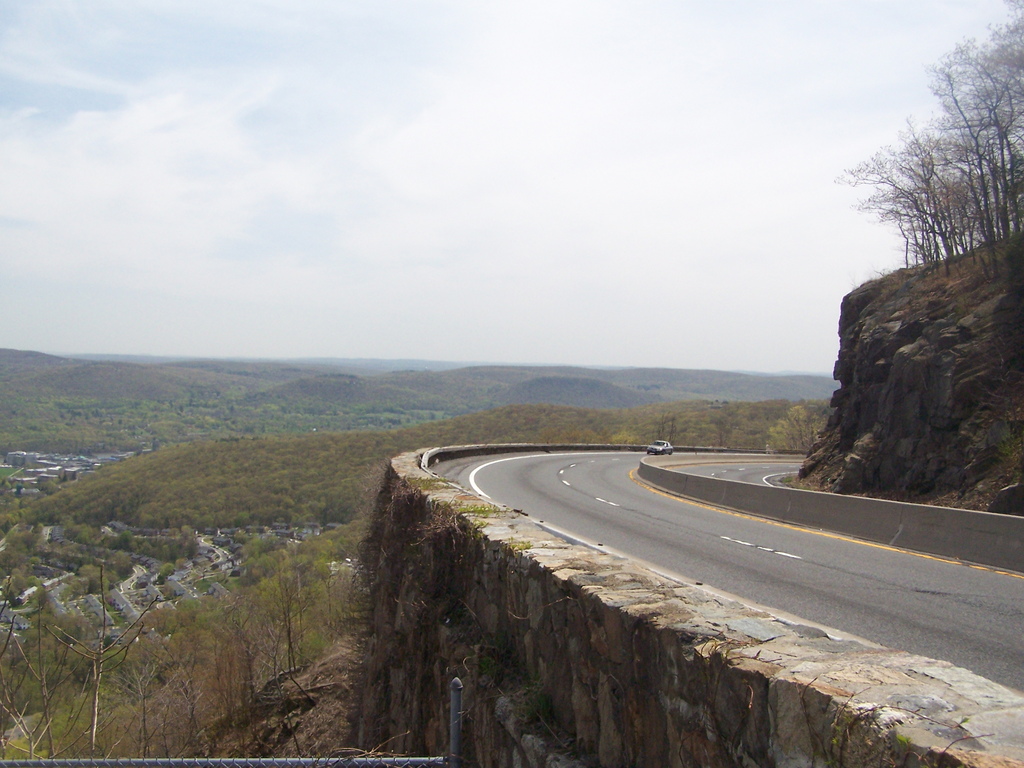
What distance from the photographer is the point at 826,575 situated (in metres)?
9.35

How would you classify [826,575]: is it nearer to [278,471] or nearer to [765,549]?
[765,549]

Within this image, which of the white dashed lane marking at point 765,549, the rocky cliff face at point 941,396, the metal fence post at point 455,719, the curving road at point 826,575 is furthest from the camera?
the rocky cliff face at point 941,396

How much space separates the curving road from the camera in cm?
651

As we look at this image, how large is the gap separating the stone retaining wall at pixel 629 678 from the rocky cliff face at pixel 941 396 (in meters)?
12.2

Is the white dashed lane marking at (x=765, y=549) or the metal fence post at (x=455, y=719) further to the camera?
the white dashed lane marking at (x=765, y=549)

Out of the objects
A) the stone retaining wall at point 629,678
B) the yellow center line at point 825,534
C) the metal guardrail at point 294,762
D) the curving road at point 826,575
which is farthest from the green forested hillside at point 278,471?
the metal guardrail at point 294,762

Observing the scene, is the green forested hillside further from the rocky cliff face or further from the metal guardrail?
the metal guardrail

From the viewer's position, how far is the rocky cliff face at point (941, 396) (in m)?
16.6

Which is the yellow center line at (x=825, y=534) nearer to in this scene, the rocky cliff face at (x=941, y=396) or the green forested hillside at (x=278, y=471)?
the rocky cliff face at (x=941, y=396)

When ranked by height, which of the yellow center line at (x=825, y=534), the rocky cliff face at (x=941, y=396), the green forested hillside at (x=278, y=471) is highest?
the rocky cliff face at (x=941, y=396)

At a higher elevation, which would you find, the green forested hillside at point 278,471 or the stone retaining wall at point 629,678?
the stone retaining wall at point 629,678

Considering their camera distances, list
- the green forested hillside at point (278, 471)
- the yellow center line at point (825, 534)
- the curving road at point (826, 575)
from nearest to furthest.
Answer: the curving road at point (826, 575) → the yellow center line at point (825, 534) → the green forested hillside at point (278, 471)

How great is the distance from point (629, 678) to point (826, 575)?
642 cm

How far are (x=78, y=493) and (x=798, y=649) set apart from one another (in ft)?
237
